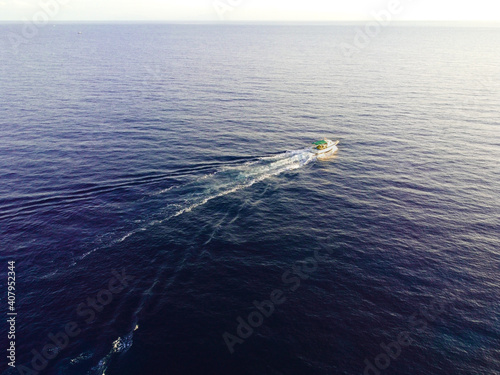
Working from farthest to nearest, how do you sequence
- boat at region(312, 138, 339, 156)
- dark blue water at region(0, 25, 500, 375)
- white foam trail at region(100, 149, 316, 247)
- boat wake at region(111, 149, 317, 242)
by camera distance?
boat at region(312, 138, 339, 156) → white foam trail at region(100, 149, 316, 247) → boat wake at region(111, 149, 317, 242) → dark blue water at region(0, 25, 500, 375)

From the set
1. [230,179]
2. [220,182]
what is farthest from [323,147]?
[220,182]

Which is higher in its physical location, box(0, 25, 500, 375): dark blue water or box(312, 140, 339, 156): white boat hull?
box(312, 140, 339, 156): white boat hull

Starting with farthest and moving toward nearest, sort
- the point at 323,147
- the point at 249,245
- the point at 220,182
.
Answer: the point at 323,147
the point at 220,182
the point at 249,245

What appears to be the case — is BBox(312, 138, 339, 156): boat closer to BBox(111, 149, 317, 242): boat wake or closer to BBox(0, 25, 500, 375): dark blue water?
BBox(111, 149, 317, 242): boat wake

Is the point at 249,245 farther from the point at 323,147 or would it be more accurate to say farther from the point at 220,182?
the point at 323,147

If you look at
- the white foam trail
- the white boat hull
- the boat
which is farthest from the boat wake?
the boat

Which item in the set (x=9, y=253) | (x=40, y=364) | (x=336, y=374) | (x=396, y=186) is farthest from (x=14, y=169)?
(x=396, y=186)

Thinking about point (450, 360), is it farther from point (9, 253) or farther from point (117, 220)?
point (9, 253)
